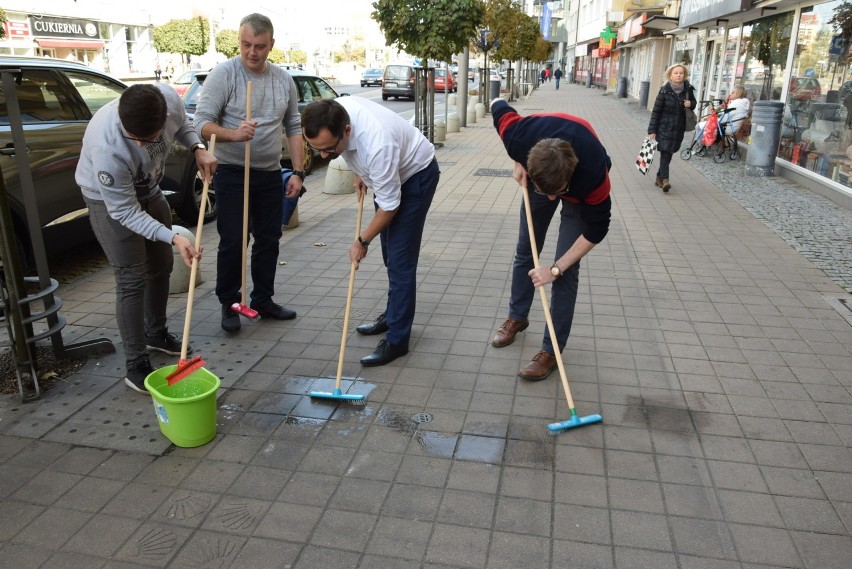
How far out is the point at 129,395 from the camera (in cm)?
381

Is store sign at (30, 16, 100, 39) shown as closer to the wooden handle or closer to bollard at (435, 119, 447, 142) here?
bollard at (435, 119, 447, 142)

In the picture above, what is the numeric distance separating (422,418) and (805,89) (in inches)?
421

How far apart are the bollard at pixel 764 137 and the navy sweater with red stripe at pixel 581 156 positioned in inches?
352

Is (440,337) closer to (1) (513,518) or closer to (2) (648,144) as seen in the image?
(1) (513,518)

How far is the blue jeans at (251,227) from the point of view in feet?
14.9

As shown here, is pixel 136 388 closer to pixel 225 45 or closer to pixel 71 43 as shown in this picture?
pixel 71 43

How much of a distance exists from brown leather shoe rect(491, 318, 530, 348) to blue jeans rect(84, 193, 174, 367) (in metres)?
2.15

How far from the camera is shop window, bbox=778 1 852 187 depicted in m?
9.70

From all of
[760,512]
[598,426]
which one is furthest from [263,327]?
[760,512]

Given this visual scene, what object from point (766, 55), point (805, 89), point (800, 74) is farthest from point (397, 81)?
point (805, 89)

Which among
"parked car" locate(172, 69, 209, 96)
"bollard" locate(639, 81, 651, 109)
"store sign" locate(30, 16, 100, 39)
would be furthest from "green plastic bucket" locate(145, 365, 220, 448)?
"store sign" locate(30, 16, 100, 39)

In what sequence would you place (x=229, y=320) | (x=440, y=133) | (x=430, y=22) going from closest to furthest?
(x=229, y=320) → (x=430, y=22) → (x=440, y=133)

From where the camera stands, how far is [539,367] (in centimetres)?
402

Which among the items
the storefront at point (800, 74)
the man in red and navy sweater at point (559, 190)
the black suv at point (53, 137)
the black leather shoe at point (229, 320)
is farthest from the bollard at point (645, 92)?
the black leather shoe at point (229, 320)
